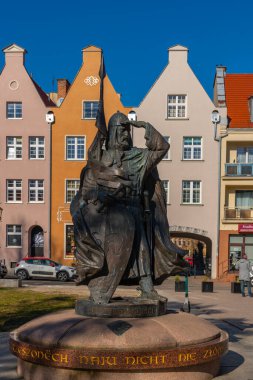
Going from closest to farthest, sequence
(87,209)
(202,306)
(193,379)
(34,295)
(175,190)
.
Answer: (193,379)
(87,209)
(202,306)
(34,295)
(175,190)

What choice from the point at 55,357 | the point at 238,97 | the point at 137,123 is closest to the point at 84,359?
the point at 55,357

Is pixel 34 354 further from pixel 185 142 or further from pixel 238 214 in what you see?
pixel 185 142

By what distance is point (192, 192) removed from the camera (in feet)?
131

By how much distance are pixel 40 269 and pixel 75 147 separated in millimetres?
9974

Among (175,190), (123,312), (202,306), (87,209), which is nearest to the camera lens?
(123,312)

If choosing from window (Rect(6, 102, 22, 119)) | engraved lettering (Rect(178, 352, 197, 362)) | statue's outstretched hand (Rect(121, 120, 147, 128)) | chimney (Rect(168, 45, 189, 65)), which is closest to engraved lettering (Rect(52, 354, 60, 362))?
engraved lettering (Rect(178, 352, 197, 362))

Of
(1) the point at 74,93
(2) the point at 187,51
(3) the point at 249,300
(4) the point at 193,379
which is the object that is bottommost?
(3) the point at 249,300

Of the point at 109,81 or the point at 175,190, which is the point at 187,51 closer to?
the point at 109,81

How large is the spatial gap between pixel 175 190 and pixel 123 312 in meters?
31.7

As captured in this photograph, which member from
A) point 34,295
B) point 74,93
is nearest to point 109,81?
point 74,93

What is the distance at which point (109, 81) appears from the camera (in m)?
41.6

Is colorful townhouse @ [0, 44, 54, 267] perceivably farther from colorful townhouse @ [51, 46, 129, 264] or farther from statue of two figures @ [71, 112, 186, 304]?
statue of two figures @ [71, 112, 186, 304]

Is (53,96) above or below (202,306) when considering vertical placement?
above

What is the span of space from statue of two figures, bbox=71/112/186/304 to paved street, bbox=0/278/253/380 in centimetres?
155
